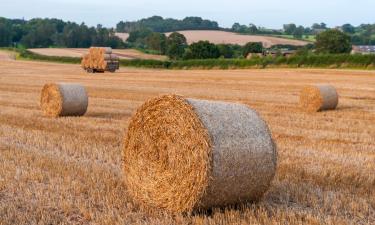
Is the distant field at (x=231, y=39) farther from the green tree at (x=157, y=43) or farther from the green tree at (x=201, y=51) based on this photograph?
the green tree at (x=201, y=51)

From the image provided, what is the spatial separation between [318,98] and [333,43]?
50.4 m

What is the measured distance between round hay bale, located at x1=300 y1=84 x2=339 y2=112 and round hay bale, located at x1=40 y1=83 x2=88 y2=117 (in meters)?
6.30

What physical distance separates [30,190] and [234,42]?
253 ft

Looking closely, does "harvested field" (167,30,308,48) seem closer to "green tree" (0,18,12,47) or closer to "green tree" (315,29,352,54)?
"green tree" (315,29,352,54)

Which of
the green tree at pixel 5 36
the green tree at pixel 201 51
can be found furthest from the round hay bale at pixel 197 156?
the green tree at pixel 5 36

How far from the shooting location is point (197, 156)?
618cm

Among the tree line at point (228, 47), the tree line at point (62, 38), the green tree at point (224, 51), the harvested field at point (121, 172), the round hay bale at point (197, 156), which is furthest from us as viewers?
the tree line at point (62, 38)

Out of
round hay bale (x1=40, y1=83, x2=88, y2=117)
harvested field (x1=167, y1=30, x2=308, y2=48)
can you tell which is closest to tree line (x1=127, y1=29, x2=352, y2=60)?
harvested field (x1=167, y1=30, x2=308, y2=48)

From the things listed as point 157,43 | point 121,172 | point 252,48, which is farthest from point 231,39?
point 121,172

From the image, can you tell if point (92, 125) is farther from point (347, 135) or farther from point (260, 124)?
point (260, 124)

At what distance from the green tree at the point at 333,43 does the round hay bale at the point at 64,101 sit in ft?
173

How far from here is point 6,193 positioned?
7203 mm

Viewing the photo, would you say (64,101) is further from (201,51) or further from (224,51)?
(224,51)

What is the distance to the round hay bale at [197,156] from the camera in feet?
19.9
